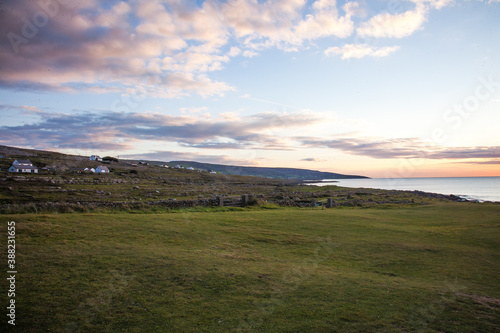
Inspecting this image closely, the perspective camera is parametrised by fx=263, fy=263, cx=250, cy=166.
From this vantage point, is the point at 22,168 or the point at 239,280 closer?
the point at 239,280

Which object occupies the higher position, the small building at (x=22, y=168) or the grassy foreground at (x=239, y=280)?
the small building at (x=22, y=168)

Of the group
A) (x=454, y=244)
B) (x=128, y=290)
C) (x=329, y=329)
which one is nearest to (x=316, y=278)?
(x=329, y=329)

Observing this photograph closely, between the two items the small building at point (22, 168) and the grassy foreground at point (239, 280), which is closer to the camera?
the grassy foreground at point (239, 280)

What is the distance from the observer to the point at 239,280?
771 centimetres

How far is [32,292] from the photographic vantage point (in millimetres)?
6133

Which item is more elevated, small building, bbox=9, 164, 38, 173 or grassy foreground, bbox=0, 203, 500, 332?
small building, bbox=9, 164, 38, 173

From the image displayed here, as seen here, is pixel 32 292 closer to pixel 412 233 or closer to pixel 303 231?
pixel 303 231

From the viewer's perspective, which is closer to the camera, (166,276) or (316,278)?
(166,276)

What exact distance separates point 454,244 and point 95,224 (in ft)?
59.2

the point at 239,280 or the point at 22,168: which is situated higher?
the point at 22,168

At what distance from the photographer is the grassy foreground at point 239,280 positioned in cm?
570

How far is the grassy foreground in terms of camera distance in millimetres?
5703

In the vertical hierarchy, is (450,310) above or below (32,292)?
below

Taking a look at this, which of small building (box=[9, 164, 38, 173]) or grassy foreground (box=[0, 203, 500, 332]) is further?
small building (box=[9, 164, 38, 173])
